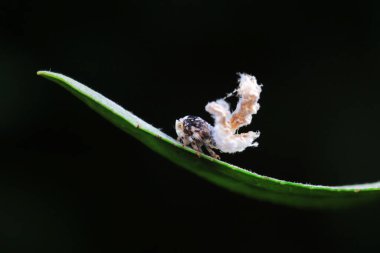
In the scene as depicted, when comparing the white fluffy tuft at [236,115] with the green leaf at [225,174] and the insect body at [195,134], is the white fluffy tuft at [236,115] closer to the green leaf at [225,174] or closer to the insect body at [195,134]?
the insect body at [195,134]

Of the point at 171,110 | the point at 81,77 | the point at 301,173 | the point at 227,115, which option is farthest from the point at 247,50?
the point at 227,115

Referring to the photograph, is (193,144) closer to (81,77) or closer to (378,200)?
(378,200)

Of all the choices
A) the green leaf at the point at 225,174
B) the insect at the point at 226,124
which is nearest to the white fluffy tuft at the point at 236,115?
the insect at the point at 226,124

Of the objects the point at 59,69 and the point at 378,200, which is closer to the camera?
the point at 378,200

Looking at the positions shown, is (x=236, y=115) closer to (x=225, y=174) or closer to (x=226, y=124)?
(x=226, y=124)

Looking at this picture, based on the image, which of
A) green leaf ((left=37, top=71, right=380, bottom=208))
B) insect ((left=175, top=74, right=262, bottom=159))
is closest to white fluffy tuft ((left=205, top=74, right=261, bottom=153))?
insect ((left=175, top=74, right=262, bottom=159))

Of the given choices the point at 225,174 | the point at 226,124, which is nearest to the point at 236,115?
the point at 226,124
